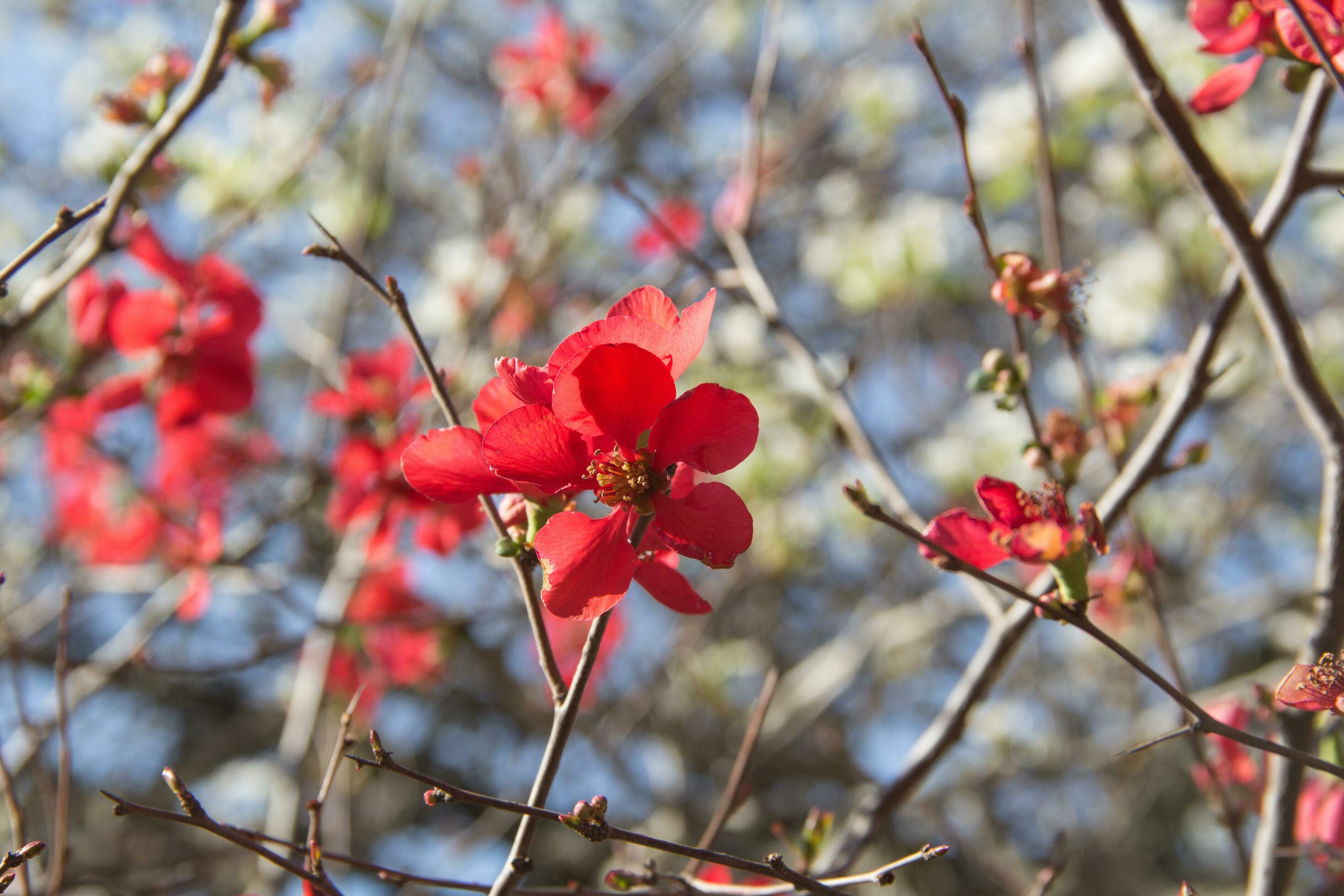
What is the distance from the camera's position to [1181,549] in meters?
4.10

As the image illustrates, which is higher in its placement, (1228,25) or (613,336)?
(1228,25)

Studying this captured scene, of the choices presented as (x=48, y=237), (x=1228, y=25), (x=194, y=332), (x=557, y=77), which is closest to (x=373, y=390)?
(x=194, y=332)

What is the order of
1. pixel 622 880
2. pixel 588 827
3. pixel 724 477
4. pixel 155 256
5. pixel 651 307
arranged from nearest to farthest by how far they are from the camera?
pixel 588 827
pixel 651 307
pixel 622 880
pixel 155 256
pixel 724 477

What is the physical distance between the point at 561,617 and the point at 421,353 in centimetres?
26

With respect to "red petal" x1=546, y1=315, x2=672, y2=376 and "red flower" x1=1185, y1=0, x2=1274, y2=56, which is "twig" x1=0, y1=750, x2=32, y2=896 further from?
"red flower" x1=1185, y1=0, x2=1274, y2=56

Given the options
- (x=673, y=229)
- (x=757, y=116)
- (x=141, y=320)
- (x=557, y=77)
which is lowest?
(x=141, y=320)

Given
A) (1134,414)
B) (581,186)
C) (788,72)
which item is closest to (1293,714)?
(1134,414)

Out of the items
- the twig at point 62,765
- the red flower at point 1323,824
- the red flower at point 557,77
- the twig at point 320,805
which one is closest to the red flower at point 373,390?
the twig at point 62,765

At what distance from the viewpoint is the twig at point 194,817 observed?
72 cm

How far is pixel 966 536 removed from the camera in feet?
2.73

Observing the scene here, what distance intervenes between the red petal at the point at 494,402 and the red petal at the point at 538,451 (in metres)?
0.11

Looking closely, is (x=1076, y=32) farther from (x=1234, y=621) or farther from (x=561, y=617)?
(x=561, y=617)

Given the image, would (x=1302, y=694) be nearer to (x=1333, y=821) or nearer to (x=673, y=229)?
(x=1333, y=821)

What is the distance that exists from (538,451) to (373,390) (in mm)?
1308
